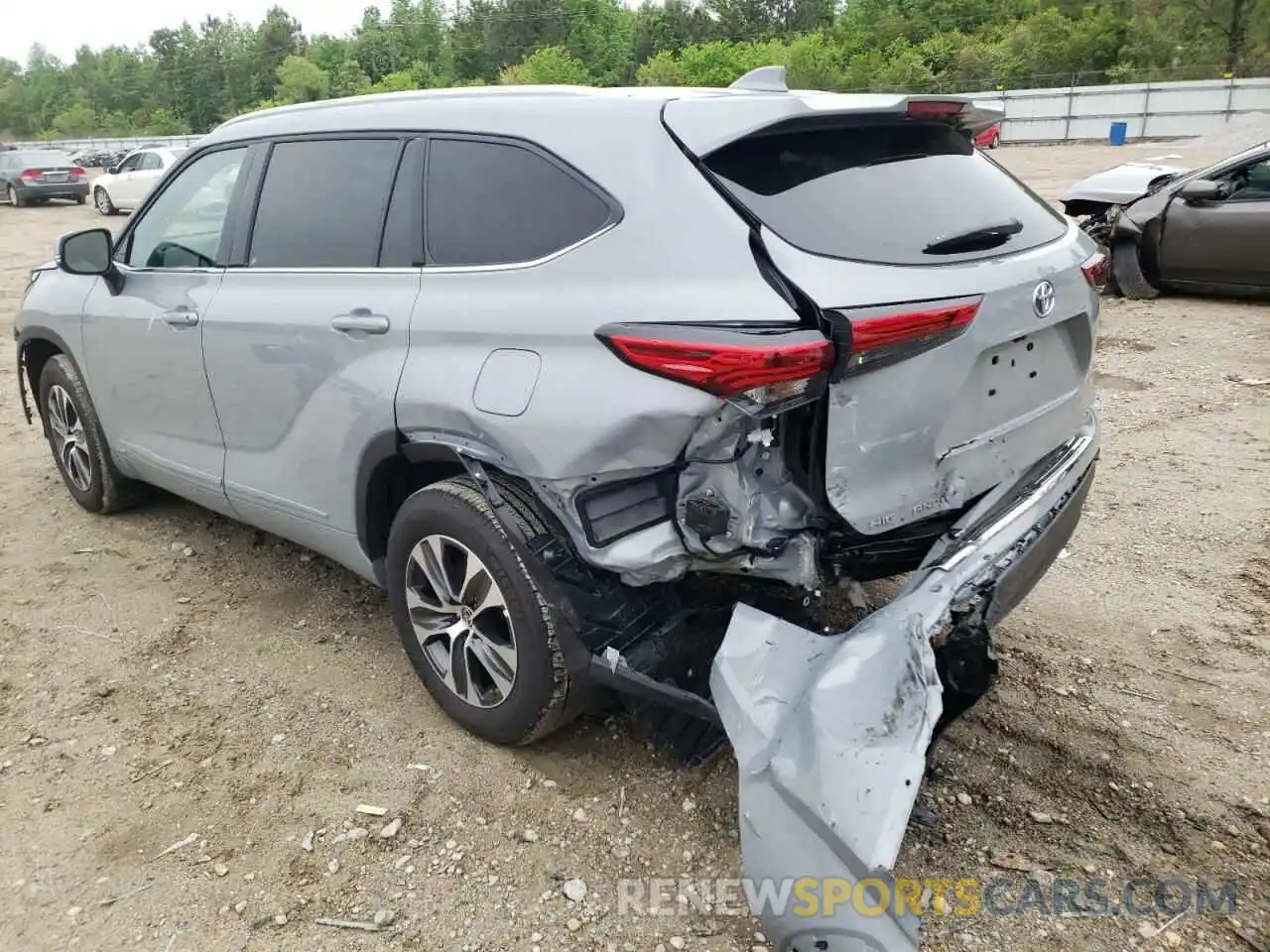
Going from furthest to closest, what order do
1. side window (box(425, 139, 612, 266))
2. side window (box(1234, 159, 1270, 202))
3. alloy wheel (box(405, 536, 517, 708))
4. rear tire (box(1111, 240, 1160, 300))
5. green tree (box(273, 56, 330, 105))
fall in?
green tree (box(273, 56, 330, 105))
rear tire (box(1111, 240, 1160, 300))
side window (box(1234, 159, 1270, 202))
alloy wheel (box(405, 536, 517, 708))
side window (box(425, 139, 612, 266))

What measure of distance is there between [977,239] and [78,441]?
431cm

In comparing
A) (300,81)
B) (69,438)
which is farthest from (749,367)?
(300,81)

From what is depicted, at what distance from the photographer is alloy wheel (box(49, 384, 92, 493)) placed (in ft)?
15.8

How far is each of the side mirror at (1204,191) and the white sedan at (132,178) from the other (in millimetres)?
19277

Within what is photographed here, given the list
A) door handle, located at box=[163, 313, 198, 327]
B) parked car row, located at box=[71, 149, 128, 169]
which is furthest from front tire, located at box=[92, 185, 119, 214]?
parked car row, located at box=[71, 149, 128, 169]

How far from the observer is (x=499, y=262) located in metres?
2.79

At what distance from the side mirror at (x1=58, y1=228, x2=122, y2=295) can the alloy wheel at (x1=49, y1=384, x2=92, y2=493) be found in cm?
84

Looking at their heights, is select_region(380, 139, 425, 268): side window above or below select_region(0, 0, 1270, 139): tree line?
below

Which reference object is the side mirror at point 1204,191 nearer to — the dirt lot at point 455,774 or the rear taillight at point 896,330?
the dirt lot at point 455,774

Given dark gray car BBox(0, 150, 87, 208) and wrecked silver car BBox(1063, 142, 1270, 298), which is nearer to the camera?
wrecked silver car BBox(1063, 142, 1270, 298)

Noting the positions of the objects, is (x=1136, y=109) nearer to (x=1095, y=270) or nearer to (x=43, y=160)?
(x=43, y=160)

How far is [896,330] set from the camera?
233 centimetres

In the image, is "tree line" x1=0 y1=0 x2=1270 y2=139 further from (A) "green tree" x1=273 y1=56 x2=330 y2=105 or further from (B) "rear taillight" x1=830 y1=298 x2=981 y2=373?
(B) "rear taillight" x1=830 y1=298 x2=981 y2=373

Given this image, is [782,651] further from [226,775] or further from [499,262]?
[226,775]
